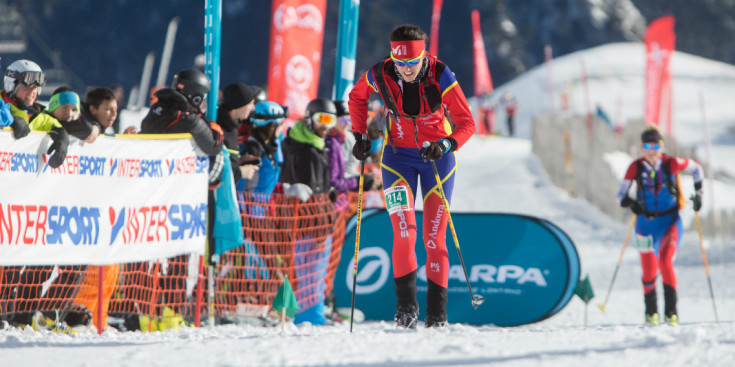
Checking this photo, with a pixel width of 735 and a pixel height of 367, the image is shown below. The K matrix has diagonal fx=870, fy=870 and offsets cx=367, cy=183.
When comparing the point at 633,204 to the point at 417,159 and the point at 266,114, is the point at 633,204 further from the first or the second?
the point at 417,159

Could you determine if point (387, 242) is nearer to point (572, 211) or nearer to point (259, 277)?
point (259, 277)

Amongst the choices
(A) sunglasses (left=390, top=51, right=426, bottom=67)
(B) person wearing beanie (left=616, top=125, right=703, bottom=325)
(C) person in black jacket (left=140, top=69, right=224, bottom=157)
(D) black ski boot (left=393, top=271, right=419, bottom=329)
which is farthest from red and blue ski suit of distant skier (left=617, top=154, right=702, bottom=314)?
(C) person in black jacket (left=140, top=69, right=224, bottom=157)

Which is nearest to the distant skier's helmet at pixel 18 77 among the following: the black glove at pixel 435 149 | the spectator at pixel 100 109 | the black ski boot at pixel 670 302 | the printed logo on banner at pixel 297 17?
the spectator at pixel 100 109

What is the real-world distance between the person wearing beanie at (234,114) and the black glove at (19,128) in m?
1.65

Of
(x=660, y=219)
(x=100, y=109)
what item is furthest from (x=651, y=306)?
(x=100, y=109)

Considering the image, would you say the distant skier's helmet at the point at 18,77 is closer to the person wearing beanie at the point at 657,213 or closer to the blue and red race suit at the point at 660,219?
the person wearing beanie at the point at 657,213

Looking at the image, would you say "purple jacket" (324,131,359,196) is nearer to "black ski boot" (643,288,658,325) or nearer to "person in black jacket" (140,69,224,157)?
"person in black jacket" (140,69,224,157)

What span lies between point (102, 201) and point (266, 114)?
5.62ft

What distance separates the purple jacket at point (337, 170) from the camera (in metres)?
7.17

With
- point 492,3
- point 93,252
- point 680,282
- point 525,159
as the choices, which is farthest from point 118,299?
point 492,3

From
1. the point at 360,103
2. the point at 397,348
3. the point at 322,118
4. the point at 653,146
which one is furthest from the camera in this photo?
the point at 653,146

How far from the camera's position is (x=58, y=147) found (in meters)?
5.15

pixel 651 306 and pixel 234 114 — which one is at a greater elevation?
pixel 234 114

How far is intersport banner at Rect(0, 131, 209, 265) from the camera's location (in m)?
5.02
